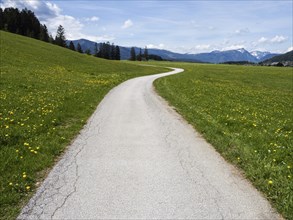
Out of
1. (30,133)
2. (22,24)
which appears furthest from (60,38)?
(30,133)

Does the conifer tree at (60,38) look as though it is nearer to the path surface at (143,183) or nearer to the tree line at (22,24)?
the tree line at (22,24)

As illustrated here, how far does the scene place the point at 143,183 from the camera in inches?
262

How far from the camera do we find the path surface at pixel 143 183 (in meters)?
5.49

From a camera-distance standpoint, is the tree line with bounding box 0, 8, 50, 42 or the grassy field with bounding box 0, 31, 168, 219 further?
the tree line with bounding box 0, 8, 50, 42

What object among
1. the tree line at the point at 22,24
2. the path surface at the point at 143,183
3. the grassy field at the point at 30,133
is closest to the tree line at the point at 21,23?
the tree line at the point at 22,24

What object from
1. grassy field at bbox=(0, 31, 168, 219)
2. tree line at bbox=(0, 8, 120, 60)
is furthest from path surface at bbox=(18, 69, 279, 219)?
tree line at bbox=(0, 8, 120, 60)

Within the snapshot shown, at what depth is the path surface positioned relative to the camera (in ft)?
18.0

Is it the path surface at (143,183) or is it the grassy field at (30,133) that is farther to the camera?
the grassy field at (30,133)

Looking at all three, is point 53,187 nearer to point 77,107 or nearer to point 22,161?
point 22,161

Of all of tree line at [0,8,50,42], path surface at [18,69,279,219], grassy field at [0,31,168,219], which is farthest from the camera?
tree line at [0,8,50,42]

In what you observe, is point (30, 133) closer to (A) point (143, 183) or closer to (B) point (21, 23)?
(A) point (143, 183)

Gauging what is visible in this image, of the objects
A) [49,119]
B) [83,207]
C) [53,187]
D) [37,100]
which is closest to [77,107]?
[37,100]

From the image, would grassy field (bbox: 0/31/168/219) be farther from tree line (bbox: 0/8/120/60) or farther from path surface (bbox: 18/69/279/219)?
tree line (bbox: 0/8/120/60)

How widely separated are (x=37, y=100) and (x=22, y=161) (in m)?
9.09
